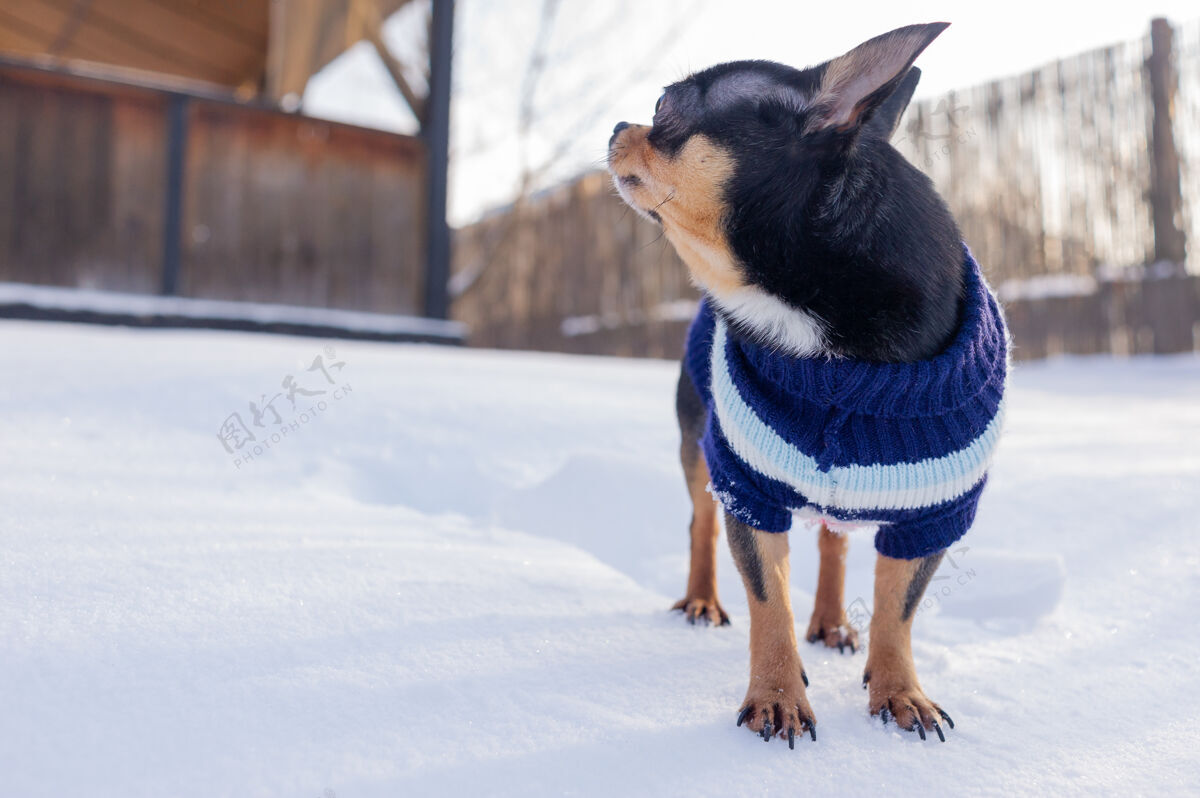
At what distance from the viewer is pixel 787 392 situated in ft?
5.42

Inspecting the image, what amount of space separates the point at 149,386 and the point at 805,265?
2586mm

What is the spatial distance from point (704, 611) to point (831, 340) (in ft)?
2.76

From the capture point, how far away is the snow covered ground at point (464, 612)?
3.98 feet

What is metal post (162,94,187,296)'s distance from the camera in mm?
6262

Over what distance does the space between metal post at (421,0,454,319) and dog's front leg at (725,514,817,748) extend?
19.6 feet

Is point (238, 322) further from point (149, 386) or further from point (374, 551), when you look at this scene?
point (374, 551)

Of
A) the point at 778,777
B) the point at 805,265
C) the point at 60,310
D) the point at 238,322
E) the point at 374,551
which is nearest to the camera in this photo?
the point at 778,777

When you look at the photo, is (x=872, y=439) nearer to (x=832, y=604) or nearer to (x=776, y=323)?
(x=776, y=323)

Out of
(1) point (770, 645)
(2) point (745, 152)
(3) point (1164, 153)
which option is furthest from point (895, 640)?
(3) point (1164, 153)

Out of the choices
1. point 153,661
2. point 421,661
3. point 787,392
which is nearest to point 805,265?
point 787,392

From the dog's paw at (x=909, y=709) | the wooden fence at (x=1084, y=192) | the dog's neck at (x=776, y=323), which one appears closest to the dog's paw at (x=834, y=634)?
the dog's paw at (x=909, y=709)

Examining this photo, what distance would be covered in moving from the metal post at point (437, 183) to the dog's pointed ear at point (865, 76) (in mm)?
5942

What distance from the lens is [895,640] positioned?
167 cm

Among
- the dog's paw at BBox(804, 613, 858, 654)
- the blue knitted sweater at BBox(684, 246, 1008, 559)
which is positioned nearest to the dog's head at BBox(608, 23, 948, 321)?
the blue knitted sweater at BBox(684, 246, 1008, 559)
